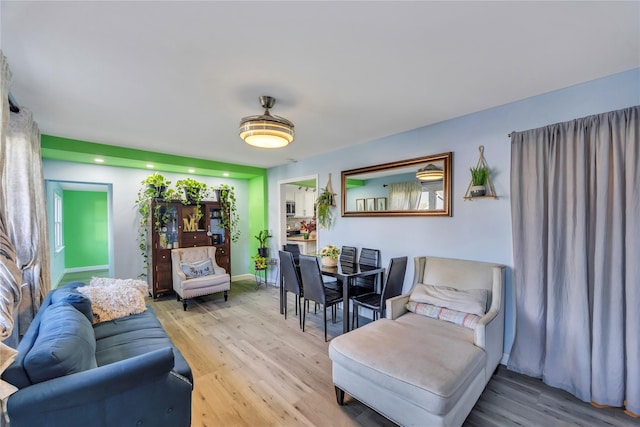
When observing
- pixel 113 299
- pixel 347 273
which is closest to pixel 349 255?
pixel 347 273

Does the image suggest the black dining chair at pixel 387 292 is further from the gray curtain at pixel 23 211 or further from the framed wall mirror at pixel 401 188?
the gray curtain at pixel 23 211

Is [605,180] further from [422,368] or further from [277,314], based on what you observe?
[277,314]

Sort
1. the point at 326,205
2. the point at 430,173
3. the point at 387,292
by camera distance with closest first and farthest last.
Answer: the point at 387,292 → the point at 430,173 → the point at 326,205

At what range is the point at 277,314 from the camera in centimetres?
388

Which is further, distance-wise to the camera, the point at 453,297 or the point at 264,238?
the point at 264,238

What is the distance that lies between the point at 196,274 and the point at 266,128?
3118 mm

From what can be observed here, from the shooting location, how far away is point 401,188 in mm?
3402

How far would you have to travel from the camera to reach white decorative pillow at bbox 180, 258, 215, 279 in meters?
4.32

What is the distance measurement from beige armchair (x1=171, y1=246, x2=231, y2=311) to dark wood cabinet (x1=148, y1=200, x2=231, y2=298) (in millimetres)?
194

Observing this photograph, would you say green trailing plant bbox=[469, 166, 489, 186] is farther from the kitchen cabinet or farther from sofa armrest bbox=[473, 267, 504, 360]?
the kitchen cabinet

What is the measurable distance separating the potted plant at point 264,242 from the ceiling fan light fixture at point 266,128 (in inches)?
133

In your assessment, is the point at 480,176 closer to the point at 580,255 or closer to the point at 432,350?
the point at 580,255

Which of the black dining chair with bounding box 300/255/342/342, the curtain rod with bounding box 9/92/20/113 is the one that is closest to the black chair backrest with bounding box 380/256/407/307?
the black dining chair with bounding box 300/255/342/342

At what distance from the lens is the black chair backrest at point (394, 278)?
2.89 metres
